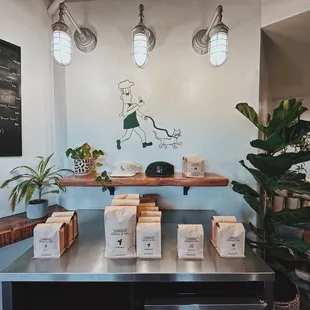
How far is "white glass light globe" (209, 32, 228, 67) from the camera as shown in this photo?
1468mm

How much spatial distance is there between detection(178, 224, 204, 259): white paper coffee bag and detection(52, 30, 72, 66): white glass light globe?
4.46 feet

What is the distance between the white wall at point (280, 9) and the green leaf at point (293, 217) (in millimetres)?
1452

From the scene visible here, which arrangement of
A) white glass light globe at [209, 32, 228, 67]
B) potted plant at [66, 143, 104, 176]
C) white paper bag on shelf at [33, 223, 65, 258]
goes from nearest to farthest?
white paper bag on shelf at [33, 223, 65, 258]
white glass light globe at [209, 32, 228, 67]
potted plant at [66, 143, 104, 176]

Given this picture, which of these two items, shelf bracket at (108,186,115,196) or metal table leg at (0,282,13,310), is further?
shelf bracket at (108,186,115,196)

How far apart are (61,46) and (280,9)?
1.67 metres

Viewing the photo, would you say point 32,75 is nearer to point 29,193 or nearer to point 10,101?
point 10,101

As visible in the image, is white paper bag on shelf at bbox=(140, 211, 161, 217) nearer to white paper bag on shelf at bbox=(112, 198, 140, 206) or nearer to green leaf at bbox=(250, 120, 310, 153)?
white paper bag on shelf at bbox=(112, 198, 140, 206)

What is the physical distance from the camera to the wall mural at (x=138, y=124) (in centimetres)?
190

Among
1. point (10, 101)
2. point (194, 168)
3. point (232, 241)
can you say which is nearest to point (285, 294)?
point (232, 241)

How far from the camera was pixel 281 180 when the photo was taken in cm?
146

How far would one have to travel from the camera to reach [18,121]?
170 centimetres

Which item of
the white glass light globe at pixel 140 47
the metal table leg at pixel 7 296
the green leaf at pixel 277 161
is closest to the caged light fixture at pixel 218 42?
the white glass light globe at pixel 140 47

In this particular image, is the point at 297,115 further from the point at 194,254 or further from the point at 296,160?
the point at 194,254

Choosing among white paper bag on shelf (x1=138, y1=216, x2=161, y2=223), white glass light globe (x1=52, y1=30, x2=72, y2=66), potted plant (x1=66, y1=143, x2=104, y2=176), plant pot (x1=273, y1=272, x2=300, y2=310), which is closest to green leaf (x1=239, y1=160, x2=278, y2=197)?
plant pot (x1=273, y1=272, x2=300, y2=310)
